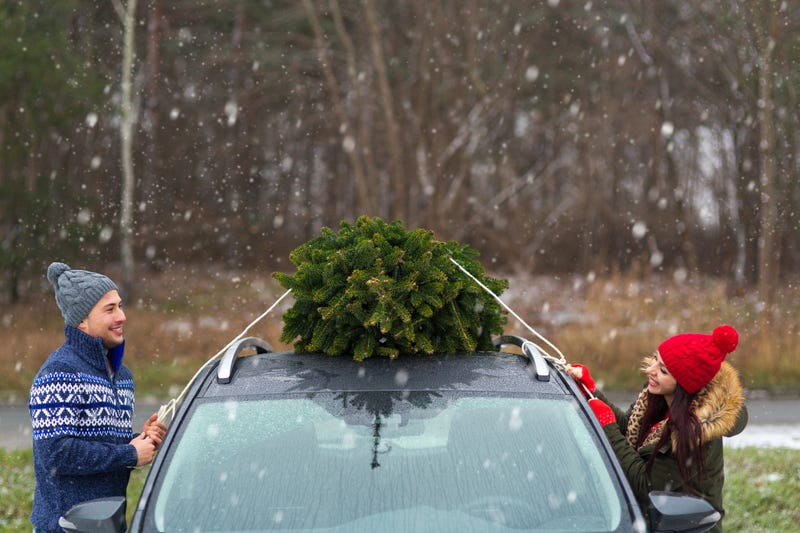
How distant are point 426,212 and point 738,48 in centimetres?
693

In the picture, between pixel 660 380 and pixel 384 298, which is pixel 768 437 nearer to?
pixel 660 380

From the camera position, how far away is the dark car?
9.50 feet

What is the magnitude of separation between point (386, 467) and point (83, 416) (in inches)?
46.7

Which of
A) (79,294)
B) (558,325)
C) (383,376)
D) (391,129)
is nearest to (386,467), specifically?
(383,376)

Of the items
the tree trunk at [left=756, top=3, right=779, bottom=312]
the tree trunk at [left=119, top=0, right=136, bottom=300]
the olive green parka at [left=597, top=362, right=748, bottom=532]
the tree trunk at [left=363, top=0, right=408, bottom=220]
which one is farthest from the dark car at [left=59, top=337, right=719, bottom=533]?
the tree trunk at [left=119, top=0, right=136, bottom=300]

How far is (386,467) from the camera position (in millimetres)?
3080

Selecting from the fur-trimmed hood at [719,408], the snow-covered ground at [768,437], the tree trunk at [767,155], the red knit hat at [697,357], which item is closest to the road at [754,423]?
the snow-covered ground at [768,437]

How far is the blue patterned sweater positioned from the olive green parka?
1.83m

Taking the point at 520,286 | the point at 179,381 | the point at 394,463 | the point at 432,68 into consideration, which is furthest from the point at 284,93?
the point at 394,463

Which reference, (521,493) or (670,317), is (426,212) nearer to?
(670,317)

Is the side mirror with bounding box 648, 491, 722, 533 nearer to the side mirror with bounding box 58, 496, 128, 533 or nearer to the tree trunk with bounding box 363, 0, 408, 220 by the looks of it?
the side mirror with bounding box 58, 496, 128, 533

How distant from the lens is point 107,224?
66.6ft

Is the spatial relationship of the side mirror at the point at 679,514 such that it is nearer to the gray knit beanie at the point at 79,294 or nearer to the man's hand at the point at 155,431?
the man's hand at the point at 155,431

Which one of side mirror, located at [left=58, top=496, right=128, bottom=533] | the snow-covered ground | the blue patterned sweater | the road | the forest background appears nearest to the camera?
side mirror, located at [left=58, top=496, right=128, bottom=533]
